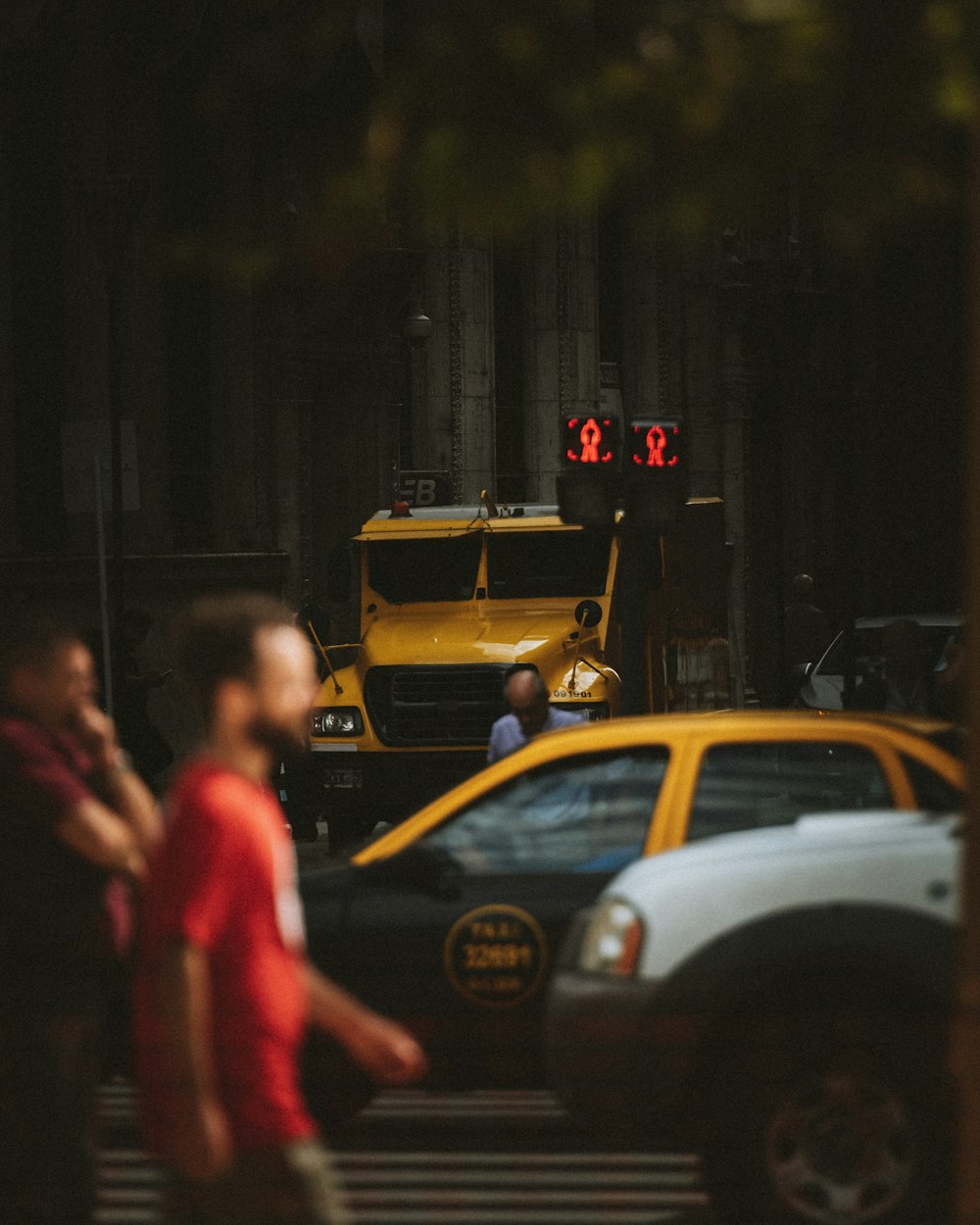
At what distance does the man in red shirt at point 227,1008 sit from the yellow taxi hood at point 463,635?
48.0ft

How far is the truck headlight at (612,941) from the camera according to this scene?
6.75 meters

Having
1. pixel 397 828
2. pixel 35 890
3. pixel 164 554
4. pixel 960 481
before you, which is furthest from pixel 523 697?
pixel 960 481

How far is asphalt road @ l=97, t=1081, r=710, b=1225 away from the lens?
7355 mm

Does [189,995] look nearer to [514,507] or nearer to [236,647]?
[236,647]

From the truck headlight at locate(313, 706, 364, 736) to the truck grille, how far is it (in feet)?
0.45

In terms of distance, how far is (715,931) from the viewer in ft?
21.9

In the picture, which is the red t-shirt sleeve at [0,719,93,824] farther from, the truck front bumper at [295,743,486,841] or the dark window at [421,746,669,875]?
the truck front bumper at [295,743,486,841]

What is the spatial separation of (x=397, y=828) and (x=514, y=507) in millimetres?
12588

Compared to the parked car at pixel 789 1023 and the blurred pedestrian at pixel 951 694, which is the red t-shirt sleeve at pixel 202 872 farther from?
the blurred pedestrian at pixel 951 694

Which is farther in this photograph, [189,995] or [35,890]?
[35,890]

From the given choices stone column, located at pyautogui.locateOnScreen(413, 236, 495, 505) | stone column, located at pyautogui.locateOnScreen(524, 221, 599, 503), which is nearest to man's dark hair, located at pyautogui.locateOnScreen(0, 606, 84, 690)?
stone column, located at pyautogui.locateOnScreen(413, 236, 495, 505)

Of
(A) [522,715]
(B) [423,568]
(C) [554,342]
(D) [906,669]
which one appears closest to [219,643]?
(A) [522,715]

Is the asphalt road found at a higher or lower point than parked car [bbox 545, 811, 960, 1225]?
lower

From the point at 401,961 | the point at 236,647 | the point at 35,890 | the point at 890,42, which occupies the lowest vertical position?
the point at 401,961
